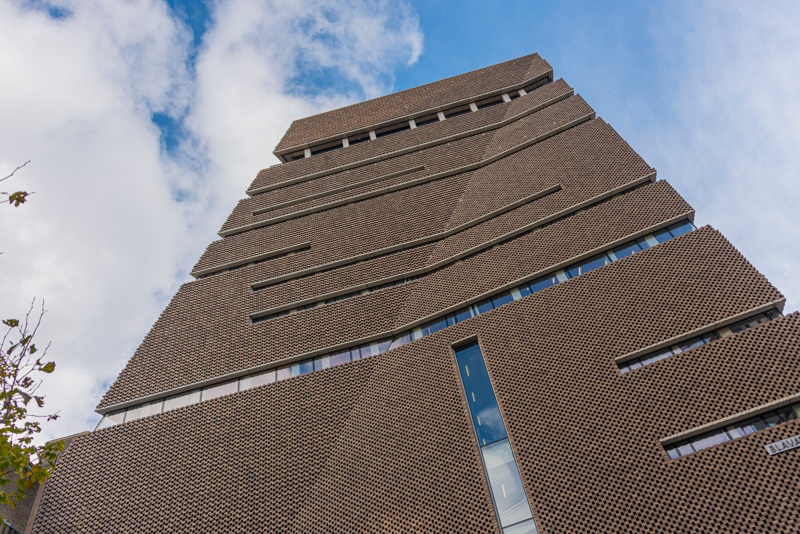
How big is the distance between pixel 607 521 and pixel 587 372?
15.6 feet

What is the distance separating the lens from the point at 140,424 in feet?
71.7

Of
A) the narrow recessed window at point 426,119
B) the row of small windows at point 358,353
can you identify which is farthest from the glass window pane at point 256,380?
the narrow recessed window at point 426,119

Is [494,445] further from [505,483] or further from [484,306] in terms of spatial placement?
[484,306]

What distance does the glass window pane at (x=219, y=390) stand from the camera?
895 inches

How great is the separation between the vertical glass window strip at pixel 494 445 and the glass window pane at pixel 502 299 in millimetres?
2230

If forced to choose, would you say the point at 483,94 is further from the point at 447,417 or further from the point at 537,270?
the point at 447,417

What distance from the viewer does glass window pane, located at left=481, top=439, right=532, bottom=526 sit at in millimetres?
16031

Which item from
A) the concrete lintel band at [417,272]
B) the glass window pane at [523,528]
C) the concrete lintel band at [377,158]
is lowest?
the glass window pane at [523,528]

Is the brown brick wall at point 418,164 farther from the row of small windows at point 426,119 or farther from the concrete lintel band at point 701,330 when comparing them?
the concrete lintel band at point 701,330

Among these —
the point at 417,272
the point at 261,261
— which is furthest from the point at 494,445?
the point at 261,261

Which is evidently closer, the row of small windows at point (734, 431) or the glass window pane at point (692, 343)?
the row of small windows at point (734, 431)

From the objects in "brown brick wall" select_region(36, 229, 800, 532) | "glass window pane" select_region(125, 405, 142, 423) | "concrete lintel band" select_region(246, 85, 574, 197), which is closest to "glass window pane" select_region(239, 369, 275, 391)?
"brown brick wall" select_region(36, 229, 800, 532)

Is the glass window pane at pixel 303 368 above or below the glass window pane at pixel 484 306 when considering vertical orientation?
below

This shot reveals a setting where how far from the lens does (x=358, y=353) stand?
22.9 m
